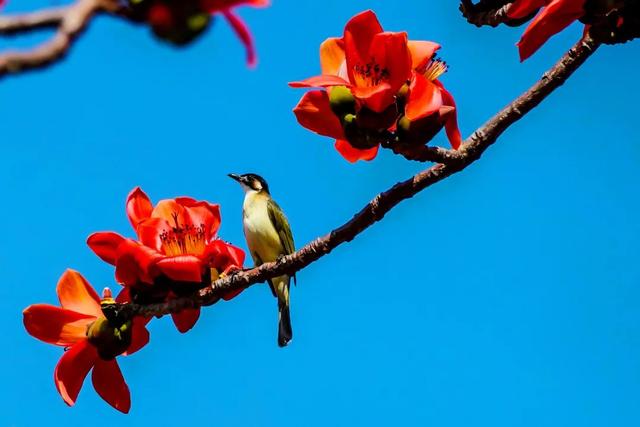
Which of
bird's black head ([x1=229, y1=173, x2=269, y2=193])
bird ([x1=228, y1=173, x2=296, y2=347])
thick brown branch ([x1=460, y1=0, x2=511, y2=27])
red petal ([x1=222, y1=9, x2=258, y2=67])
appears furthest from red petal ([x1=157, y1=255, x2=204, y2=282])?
bird's black head ([x1=229, y1=173, x2=269, y2=193])

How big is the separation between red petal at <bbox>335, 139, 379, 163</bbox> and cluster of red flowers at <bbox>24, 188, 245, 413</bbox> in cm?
34

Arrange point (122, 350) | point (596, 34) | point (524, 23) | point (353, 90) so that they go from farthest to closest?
point (122, 350), point (524, 23), point (353, 90), point (596, 34)

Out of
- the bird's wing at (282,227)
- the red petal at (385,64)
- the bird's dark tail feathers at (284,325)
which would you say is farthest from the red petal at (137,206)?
the bird's wing at (282,227)

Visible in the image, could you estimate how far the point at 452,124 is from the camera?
1.78 metres

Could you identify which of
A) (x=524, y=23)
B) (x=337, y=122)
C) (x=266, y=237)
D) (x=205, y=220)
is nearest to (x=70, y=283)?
(x=205, y=220)

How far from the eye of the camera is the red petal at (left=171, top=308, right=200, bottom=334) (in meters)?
2.02

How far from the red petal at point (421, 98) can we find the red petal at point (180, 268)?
1.78ft

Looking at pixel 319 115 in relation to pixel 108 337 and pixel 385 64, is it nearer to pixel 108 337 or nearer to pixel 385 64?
pixel 385 64

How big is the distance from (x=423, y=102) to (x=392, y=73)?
0.29ft

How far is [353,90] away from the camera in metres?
1.75

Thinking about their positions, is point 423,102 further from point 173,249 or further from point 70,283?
point 70,283

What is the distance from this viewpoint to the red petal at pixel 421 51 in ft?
5.90

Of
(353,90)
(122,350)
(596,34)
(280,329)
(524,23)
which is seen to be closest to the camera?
(596,34)

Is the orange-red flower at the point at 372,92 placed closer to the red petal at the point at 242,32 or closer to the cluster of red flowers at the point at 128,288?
the cluster of red flowers at the point at 128,288
